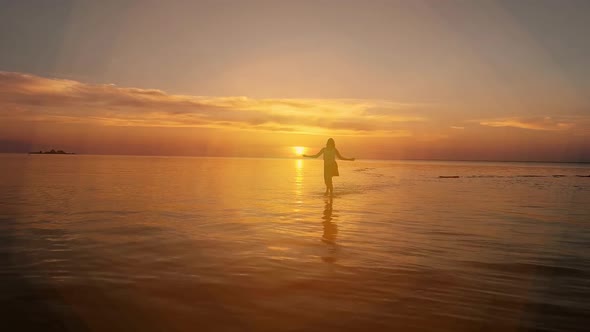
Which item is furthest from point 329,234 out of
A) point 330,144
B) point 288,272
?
point 330,144

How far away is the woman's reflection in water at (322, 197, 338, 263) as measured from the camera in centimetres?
860

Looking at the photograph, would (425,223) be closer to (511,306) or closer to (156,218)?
(511,306)

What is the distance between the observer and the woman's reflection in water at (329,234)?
8602 millimetres

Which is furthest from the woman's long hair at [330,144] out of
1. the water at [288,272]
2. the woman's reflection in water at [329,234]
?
the water at [288,272]

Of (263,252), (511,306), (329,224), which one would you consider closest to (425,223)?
(329,224)

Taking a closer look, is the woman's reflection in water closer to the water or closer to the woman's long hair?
the water

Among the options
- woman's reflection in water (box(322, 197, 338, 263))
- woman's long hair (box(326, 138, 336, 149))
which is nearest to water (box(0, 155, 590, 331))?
woman's reflection in water (box(322, 197, 338, 263))

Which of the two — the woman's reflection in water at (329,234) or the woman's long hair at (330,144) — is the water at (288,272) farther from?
the woman's long hair at (330,144)

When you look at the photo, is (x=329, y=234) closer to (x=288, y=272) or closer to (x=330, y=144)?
(x=288, y=272)

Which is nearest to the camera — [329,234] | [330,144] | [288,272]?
[288,272]

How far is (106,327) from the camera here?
4828mm

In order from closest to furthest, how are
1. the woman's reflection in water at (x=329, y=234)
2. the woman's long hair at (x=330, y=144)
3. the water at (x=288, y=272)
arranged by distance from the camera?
the water at (x=288, y=272)
the woman's reflection in water at (x=329, y=234)
the woman's long hair at (x=330, y=144)

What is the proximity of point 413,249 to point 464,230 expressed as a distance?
393 centimetres

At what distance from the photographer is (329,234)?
37.7 feet
